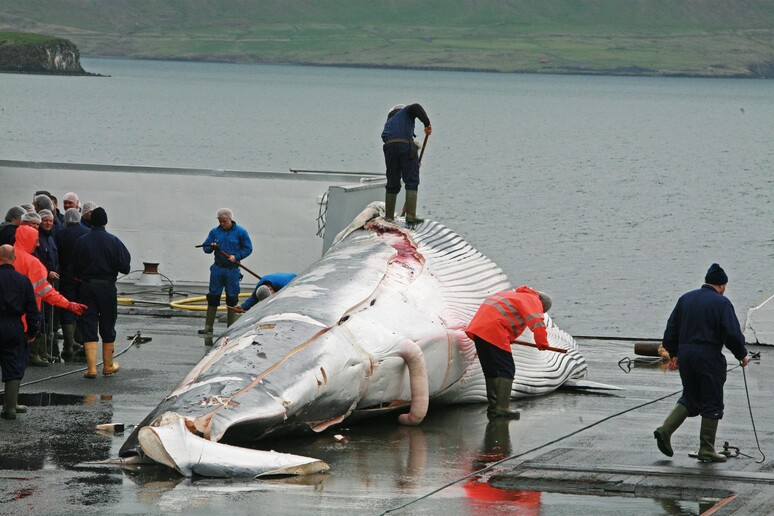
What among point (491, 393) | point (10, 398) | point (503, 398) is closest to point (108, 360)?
point (10, 398)

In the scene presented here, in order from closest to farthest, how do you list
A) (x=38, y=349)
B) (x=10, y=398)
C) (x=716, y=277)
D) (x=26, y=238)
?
(x=716, y=277)
(x=10, y=398)
(x=26, y=238)
(x=38, y=349)

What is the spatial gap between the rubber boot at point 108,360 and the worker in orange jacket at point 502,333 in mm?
4466

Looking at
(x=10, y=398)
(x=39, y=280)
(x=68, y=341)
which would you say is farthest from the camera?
(x=68, y=341)

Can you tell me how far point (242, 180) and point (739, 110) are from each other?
175 m

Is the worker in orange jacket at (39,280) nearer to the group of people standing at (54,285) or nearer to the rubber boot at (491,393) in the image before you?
the group of people standing at (54,285)

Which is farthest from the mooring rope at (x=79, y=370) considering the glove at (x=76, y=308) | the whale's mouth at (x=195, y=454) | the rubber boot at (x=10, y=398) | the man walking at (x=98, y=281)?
the whale's mouth at (x=195, y=454)

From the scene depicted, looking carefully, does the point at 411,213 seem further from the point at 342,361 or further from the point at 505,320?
the point at 342,361

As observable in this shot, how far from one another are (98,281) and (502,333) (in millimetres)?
5015

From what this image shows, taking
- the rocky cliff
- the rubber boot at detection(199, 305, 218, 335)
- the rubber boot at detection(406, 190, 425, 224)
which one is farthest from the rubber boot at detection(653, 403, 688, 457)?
the rocky cliff

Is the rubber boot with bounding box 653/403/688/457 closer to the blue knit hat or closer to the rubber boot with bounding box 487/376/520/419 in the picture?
the blue knit hat

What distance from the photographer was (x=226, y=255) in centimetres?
1895

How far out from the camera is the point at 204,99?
597 ft

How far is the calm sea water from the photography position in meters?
44.3

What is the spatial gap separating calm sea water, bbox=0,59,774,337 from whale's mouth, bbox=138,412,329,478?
13342mm
